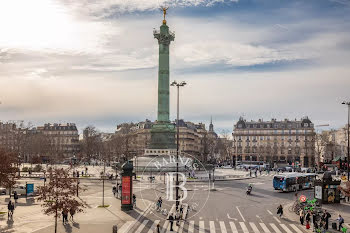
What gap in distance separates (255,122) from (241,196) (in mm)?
106770

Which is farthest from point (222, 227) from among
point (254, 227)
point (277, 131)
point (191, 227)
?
point (277, 131)

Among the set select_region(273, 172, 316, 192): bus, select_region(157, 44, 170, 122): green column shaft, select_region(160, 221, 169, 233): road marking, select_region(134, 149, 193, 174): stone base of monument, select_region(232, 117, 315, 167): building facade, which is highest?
select_region(157, 44, 170, 122): green column shaft

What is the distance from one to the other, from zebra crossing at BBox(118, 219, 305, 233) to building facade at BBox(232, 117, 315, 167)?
10923cm

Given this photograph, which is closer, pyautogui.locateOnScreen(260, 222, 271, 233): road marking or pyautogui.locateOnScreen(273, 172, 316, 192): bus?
pyautogui.locateOnScreen(260, 222, 271, 233): road marking

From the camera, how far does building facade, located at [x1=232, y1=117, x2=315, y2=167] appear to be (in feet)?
472

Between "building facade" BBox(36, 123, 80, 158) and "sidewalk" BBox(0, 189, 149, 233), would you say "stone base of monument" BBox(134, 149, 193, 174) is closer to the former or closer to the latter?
"sidewalk" BBox(0, 189, 149, 233)

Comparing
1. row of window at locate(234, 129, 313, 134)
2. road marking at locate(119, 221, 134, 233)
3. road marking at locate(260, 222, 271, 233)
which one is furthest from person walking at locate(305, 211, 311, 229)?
row of window at locate(234, 129, 313, 134)

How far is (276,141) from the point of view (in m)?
148

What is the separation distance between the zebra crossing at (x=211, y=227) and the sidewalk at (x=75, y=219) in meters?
1.65

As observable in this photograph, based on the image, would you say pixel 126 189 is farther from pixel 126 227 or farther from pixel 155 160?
pixel 155 160

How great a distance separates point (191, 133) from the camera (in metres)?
162

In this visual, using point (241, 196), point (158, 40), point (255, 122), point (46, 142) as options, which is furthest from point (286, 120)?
point (241, 196)

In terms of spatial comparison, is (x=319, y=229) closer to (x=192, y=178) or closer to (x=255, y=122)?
(x=192, y=178)

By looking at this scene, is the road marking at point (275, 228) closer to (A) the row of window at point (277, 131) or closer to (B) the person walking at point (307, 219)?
(B) the person walking at point (307, 219)
